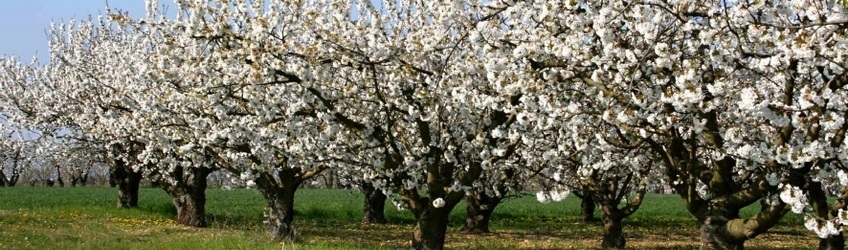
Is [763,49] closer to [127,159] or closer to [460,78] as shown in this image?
[460,78]

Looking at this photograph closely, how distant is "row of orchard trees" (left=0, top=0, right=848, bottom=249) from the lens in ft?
23.0

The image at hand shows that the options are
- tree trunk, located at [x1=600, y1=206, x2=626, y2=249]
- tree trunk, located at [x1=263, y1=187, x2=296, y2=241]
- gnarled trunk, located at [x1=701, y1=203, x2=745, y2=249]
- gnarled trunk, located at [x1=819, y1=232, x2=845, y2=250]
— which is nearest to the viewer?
gnarled trunk, located at [x1=701, y1=203, x2=745, y2=249]

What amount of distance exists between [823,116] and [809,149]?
32 centimetres

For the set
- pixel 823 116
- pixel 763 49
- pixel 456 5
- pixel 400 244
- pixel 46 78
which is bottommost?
pixel 400 244

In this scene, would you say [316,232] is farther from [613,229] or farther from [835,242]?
[835,242]

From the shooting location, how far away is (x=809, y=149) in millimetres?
6898

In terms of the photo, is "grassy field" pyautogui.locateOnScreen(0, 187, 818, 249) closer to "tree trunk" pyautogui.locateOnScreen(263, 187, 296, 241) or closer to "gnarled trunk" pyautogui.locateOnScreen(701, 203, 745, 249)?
"tree trunk" pyautogui.locateOnScreen(263, 187, 296, 241)

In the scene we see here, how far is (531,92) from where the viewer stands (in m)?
8.04

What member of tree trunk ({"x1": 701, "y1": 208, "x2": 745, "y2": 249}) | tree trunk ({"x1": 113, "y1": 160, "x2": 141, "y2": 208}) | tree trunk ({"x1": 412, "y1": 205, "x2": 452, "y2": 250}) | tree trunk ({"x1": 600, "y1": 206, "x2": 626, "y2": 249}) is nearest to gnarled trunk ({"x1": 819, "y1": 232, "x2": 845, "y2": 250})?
tree trunk ({"x1": 701, "y1": 208, "x2": 745, "y2": 249})

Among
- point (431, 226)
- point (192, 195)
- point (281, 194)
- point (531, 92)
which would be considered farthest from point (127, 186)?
point (531, 92)

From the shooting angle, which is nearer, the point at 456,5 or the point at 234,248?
the point at 456,5

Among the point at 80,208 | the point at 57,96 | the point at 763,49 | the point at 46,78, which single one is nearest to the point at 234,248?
the point at 763,49

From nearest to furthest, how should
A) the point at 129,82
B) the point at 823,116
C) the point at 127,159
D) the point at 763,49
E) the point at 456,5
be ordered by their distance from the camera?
the point at 823,116
the point at 763,49
the point at 456,5
the point at 129,82
the point at 127,159

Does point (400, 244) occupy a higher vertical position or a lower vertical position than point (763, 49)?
lower
